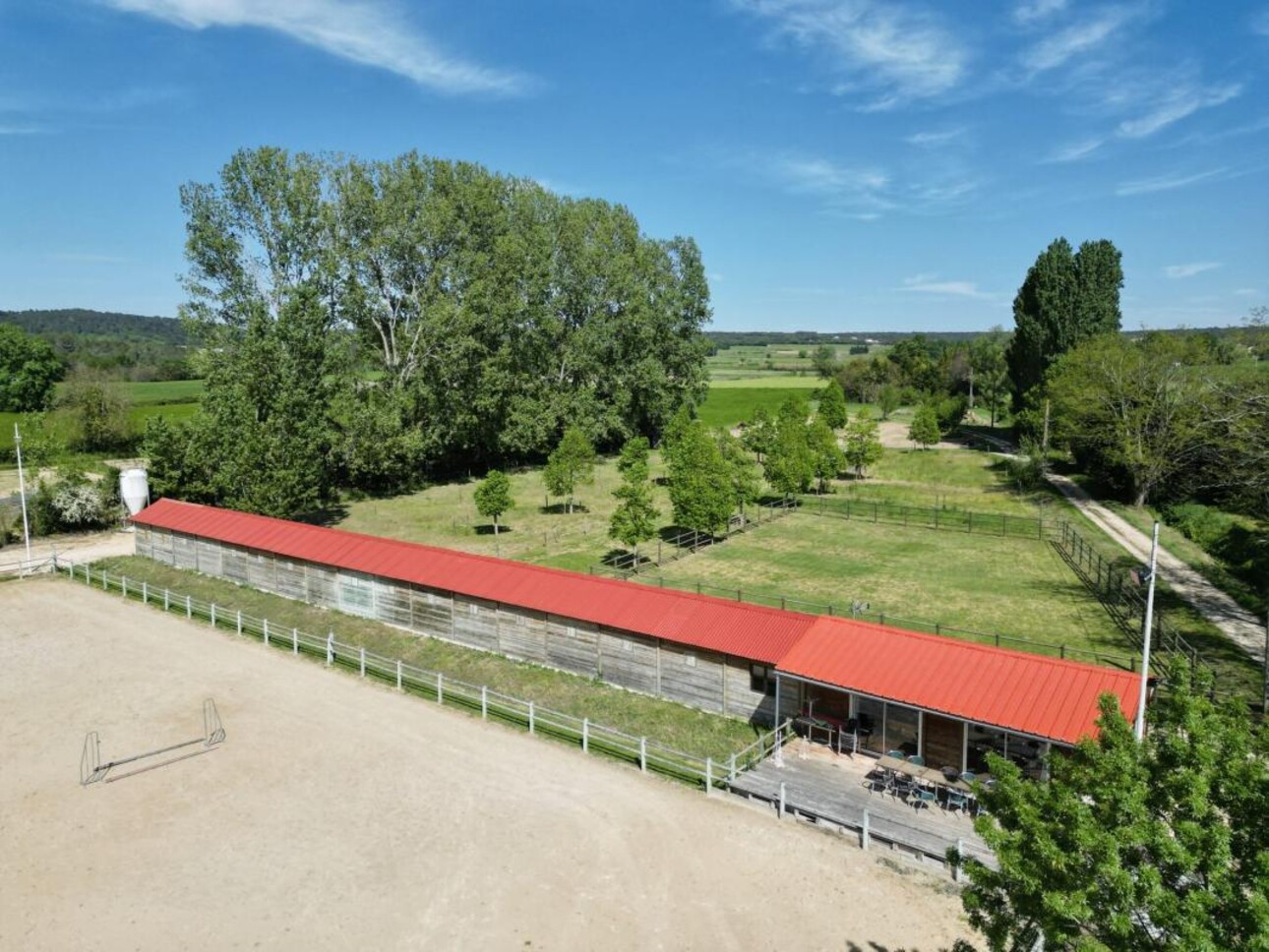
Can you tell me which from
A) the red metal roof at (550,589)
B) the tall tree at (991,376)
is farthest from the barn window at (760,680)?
the tall tree at (991,376)

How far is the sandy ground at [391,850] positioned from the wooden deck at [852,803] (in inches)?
20.9

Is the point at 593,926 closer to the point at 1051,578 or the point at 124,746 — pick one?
the point at 124,746

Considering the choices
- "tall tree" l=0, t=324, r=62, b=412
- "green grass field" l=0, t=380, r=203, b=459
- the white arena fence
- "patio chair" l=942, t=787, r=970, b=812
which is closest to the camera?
"patio chair" l=942, t=787, r=970, b=812

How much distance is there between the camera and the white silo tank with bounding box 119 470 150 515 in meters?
43.6

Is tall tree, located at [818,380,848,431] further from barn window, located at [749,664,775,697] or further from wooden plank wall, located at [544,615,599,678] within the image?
barn window, located at [749,664,775,697]

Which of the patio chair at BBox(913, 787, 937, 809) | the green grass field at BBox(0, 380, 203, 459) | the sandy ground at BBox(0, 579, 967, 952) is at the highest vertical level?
the green grass field at BBox(0, 380, 203, 459)

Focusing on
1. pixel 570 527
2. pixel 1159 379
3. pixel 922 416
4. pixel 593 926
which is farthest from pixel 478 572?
pixel 922 416

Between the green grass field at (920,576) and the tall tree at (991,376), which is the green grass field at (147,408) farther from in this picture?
the tall tree at (991,376)

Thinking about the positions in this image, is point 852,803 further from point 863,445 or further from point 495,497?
point 863,445

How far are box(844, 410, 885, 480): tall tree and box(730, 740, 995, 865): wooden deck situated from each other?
138 feet

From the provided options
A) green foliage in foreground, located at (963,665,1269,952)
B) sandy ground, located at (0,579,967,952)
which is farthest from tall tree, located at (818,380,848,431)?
green foliage in foreground, located at (963,665,1269,952)

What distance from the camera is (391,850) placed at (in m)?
Answer: 16.2

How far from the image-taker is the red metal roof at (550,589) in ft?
72.3

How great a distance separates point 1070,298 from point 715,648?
64.2m
